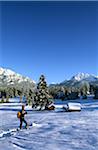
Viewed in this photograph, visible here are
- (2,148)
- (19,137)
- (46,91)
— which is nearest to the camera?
(2,148)

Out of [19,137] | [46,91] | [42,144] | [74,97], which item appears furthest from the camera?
[74,97]

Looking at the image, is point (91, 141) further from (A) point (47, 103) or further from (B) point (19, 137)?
(A) point (47, 103)

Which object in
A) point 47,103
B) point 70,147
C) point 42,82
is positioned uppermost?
point 42,82

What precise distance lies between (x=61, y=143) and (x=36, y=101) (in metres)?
44.9

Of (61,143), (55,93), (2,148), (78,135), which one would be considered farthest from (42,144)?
(55,93)

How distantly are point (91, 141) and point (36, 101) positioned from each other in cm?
4465

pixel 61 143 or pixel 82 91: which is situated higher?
pixel 82 91

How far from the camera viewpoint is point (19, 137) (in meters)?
19.1

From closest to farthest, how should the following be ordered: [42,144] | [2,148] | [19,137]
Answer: [2,148]
[42,144]
[19,137]

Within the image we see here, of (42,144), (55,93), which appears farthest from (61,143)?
(55,93)

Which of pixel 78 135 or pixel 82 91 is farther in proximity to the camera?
pixel 82 91

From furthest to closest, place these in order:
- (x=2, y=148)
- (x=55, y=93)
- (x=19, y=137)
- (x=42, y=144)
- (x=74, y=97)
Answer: (x=55, y=93) < (x=74, y=97) < (x=19, y=137) < (x=42, y=144) < (x=2, y=148)

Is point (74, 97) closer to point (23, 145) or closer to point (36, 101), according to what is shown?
point (36, 101)

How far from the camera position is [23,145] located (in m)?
16.1
